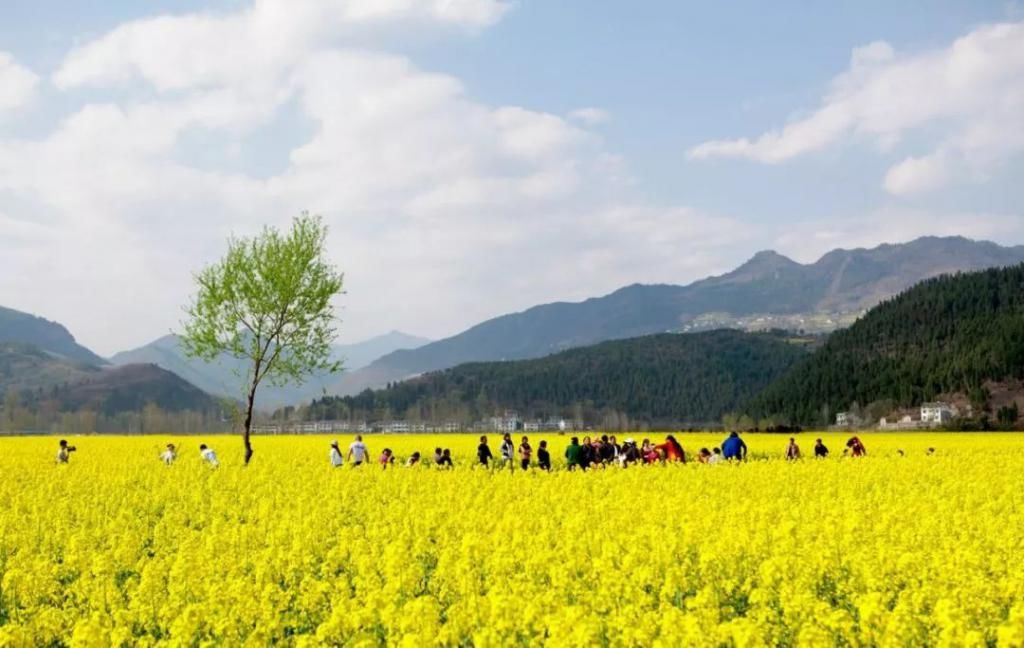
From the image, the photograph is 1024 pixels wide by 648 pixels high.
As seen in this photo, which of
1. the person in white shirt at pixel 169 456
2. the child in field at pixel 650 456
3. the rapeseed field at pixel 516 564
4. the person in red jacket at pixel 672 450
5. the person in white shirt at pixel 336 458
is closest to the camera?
the rapeseed field at pixel 516 564

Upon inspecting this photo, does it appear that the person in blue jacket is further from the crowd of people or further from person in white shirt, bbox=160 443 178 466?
person in white shirt, bbox=160 443 178 466

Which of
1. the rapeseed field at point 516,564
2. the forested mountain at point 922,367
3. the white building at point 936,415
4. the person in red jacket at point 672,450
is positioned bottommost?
the white building at point 936,415

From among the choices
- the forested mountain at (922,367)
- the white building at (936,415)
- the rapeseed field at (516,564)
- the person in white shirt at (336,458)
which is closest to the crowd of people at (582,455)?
the person in white shirt at (336,458)

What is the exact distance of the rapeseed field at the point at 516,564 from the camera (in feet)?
25.8

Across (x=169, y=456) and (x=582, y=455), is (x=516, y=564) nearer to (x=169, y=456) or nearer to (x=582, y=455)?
(x=582, y=455)

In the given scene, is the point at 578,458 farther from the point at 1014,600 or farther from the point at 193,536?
the point at 1014,600

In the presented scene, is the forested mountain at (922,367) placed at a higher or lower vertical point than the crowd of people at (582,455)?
higher

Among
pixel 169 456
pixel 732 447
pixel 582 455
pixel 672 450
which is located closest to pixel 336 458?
pixel 169 456

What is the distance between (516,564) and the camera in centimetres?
1209

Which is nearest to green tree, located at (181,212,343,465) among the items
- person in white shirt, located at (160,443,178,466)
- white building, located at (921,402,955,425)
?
person in white shirt, located at (160,443,178,466)

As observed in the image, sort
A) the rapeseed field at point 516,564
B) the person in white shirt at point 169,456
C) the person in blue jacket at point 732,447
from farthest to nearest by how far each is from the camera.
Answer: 1. the person in white shirt at point 169,456
2. the person in blue jacket at point 732,447
3. the rapeseed field at point 516,564

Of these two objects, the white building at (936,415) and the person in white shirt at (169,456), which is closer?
the person in white shirt at (169,456)

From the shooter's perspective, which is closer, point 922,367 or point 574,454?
point 574,454

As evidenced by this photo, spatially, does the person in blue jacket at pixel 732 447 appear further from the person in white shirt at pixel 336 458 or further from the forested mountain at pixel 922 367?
the forested mountain at pixel 922 367
